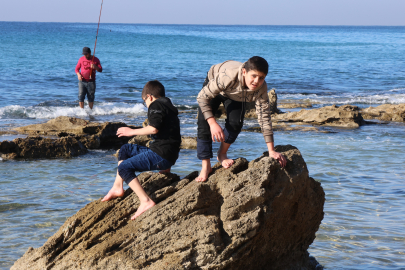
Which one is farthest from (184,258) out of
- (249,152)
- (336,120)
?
(336,120)

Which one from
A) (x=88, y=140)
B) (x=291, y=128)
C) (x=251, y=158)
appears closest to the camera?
(x=251, y=158)

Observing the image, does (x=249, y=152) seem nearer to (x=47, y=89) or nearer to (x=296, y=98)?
(x=296, y=98)

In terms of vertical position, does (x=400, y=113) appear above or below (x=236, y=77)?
below

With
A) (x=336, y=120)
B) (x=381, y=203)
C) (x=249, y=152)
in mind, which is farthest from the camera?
(x=336, y=120)

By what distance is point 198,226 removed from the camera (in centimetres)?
387

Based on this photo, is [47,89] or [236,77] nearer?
[236,77]

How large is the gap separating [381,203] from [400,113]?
930cm

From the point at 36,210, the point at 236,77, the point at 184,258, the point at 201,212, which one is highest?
the point at 236,77

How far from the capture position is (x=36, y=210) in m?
6.81

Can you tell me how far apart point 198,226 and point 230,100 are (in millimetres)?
1293

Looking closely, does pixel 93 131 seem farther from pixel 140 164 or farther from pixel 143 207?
pixel 143 207

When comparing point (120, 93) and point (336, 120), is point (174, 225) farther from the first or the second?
point (120, 93)

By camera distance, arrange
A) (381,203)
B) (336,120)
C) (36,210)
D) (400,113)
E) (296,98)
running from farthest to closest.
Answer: (296,98), (400,113), (336,120), (381,203), (36,210)

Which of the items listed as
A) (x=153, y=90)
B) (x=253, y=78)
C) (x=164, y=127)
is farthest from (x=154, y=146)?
(x=253, y=78)
